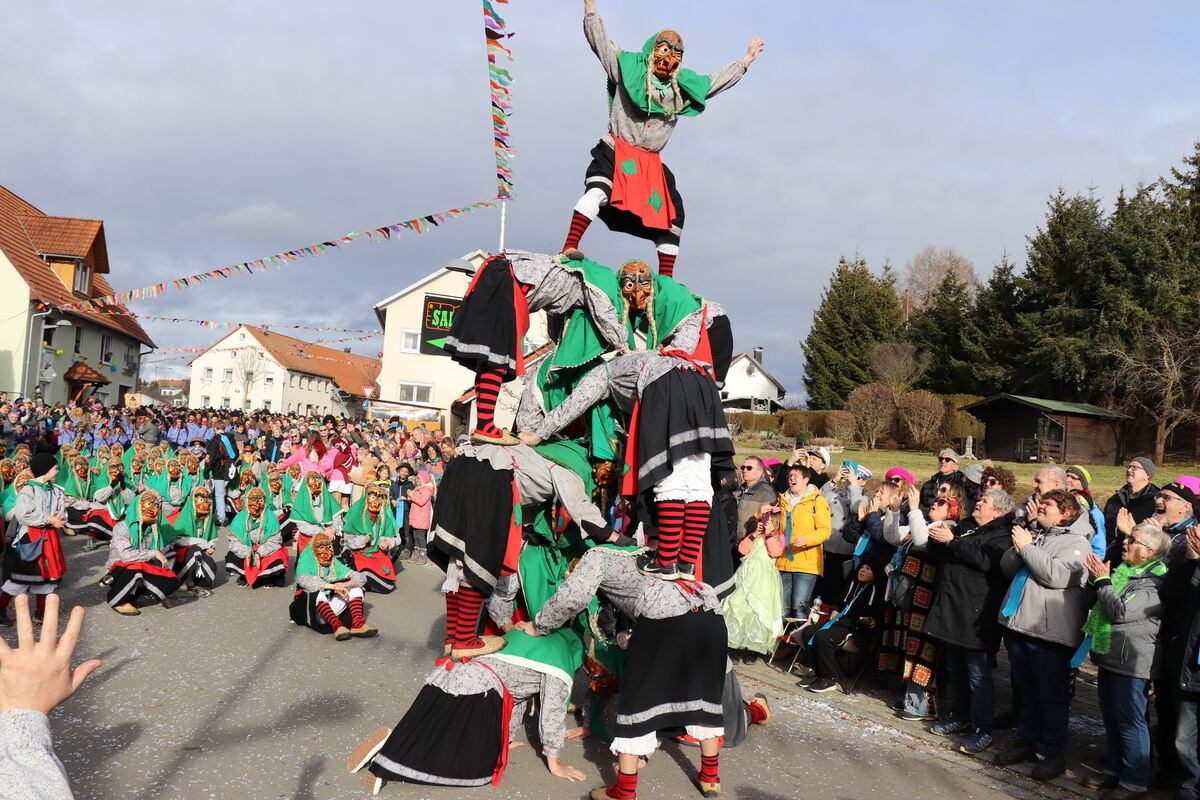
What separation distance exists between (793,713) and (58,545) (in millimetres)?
6984

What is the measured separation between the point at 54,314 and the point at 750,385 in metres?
42.3

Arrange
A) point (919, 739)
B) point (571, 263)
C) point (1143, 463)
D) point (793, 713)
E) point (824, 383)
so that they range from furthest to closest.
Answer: point (824, 383)
point (1143, 463)
point (793, 713)
point (919, 739)
point (571, 263)

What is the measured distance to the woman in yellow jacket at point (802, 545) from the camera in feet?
24.4

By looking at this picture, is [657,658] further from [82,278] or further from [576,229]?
[82,278]

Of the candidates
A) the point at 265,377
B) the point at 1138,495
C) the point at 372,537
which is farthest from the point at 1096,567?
the point at 265,377

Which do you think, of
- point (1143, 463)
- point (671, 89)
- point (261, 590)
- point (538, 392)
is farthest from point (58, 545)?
point (1143, 463)

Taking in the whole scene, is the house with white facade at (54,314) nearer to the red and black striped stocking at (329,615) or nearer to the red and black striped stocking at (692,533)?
the red and black striped stocking at (329,615)

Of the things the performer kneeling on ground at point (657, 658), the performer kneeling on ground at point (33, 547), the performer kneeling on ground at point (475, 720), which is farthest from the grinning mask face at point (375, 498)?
the performer kneeling on ground at point (657, 658)

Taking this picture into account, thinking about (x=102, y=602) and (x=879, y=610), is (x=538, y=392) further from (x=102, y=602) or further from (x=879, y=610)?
(x=102, y=602)

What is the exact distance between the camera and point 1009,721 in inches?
235

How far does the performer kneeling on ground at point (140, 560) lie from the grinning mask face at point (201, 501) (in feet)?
1.73

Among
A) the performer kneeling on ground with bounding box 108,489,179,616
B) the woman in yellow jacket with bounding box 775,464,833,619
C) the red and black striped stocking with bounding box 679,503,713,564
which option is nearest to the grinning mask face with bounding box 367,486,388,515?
the performer kneeling on ground with bounding box 108,489,179,616

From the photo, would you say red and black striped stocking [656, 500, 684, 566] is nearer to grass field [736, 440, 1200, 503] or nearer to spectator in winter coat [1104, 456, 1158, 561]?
spectator in winter coat [1104, 456, 1158, 561]

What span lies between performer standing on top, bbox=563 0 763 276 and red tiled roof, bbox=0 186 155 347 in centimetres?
2468
